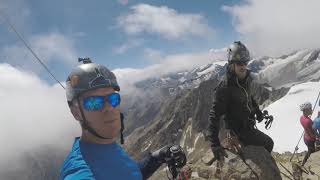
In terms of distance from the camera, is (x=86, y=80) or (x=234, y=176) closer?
(x=86, y=80)

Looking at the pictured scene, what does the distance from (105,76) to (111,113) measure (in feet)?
1.60

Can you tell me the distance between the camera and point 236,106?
39.0 feet

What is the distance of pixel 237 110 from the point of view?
11922mm

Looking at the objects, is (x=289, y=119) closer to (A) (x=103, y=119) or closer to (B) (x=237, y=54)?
(B) (x=237, y=54)

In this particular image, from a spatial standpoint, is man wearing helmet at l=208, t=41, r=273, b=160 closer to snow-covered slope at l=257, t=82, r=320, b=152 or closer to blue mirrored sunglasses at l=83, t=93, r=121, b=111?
blue mirrored sunglasses at l=83, t=93, r=121, b=111

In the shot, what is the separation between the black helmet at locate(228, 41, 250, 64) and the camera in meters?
11.5

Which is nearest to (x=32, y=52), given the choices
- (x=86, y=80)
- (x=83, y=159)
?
(x=86, y=80)

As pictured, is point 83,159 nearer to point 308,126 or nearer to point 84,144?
point 84,144

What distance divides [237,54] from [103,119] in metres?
7.61

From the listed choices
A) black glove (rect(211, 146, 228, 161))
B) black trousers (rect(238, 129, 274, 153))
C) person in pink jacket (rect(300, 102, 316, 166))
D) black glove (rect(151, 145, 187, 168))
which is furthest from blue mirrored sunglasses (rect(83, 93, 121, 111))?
person in pink jacket (rect(300, 102, 316, 166))

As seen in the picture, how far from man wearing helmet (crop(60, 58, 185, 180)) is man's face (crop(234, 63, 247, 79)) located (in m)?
7.15

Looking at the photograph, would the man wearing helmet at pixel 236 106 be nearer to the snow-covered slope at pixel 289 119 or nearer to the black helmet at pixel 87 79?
the black helmet at pixel 87 79

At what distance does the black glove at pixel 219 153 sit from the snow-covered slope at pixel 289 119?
6384 cm

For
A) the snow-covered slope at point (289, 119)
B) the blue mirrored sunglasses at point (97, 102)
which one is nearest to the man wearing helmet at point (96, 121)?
the blue mirrored sunglasses at point (97, 102)
